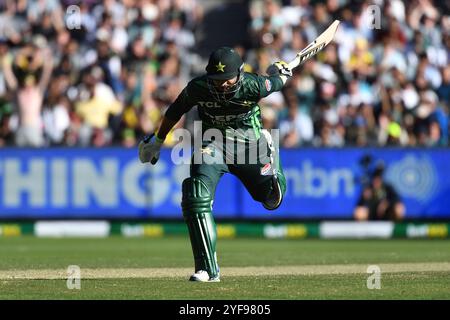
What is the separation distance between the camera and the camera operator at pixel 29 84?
1895 cm

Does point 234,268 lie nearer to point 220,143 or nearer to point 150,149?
point 150,149

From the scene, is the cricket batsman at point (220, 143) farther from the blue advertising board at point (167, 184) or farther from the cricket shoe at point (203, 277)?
the blue advertising board at point (167, 184)

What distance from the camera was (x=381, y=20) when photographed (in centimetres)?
2122

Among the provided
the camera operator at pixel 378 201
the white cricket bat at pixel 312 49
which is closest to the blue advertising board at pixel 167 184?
the camera operator at pixel 378 201

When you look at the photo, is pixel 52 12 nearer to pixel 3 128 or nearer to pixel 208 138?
pixel 3 128

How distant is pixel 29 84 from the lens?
19.2 m

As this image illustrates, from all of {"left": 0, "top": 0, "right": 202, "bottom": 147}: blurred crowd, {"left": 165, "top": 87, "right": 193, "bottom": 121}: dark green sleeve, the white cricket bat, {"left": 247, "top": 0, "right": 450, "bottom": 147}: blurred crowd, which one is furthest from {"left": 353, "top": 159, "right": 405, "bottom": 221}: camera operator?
{"left": 165, "top": 87, "right": 193, "bottom": 121}: dark green sleeve

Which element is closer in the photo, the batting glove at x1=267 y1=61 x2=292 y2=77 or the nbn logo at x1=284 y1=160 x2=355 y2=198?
the batting glove at x1=267 y1=61 x2=292 y2=77

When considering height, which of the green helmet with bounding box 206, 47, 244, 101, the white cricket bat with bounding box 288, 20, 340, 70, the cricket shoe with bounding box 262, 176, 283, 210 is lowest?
the cricket shoe with bounding box 262, 176, 283, 210

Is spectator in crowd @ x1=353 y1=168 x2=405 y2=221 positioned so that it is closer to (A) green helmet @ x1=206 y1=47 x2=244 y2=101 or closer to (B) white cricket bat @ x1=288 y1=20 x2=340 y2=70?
(B) white cricket bat @ x1=288 y1=20 x2=340 y2=70

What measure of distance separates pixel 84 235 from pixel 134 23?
14.9ft

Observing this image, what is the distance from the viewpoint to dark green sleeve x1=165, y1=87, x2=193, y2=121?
9.88 m

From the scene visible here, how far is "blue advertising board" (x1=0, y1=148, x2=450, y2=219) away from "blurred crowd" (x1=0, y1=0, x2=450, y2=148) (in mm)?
322

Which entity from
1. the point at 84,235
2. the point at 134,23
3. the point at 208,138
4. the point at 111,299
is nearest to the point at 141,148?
the point at 208,138
